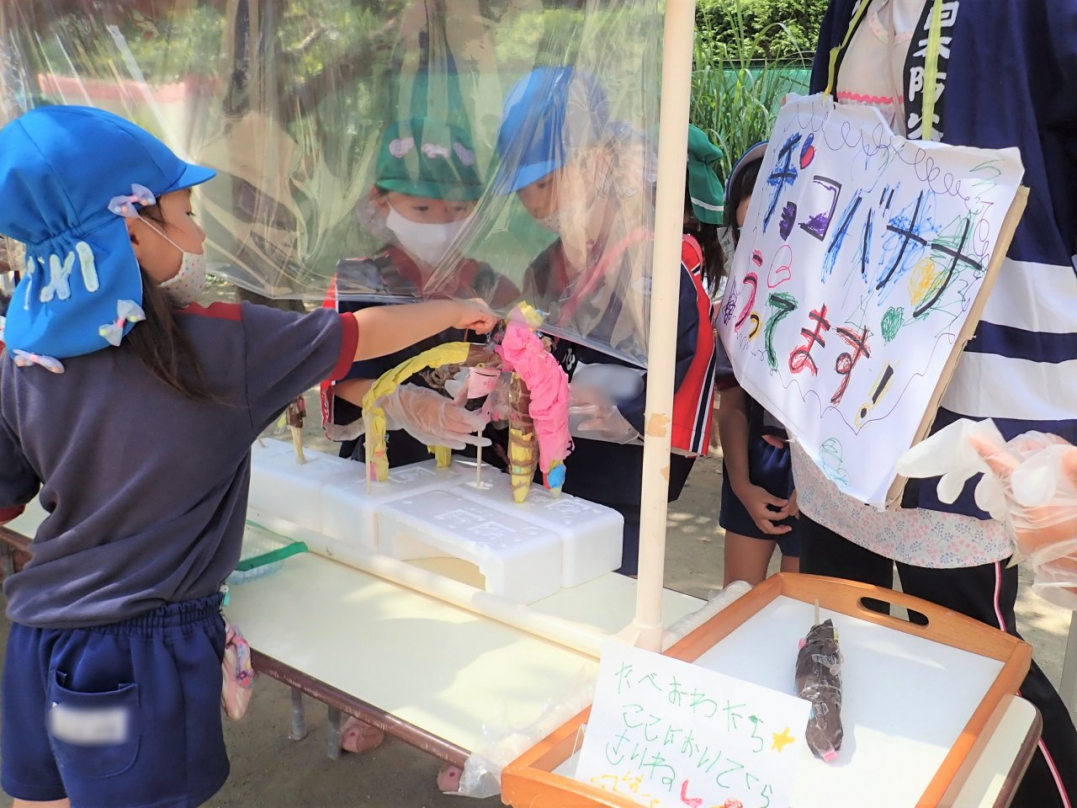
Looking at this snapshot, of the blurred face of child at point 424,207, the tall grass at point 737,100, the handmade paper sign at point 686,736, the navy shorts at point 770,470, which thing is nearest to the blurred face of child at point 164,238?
the blurred face of child at point 424,207

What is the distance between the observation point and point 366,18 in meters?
1.50

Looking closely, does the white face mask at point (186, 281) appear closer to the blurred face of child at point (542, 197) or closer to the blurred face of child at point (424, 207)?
the blurred face of child at point (424, 207)

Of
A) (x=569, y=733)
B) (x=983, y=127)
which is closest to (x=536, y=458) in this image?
(x=569, y=733)

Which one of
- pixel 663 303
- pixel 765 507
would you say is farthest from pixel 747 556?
pixel 663 303

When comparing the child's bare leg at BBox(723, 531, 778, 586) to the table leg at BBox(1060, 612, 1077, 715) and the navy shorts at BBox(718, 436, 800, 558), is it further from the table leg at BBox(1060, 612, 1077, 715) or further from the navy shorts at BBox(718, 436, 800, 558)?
the table leg at BBox(1060, 612, 1077, 715)

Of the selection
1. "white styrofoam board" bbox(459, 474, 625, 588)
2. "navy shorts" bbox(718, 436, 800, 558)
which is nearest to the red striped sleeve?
"white styrofoam board" bbox(459, 474, 625, 588)

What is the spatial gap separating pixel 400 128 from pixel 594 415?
63cm

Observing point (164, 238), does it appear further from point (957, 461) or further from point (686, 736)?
point (957, 461)

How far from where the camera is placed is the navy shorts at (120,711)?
4.06 feet

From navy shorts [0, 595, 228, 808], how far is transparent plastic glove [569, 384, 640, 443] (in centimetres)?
74

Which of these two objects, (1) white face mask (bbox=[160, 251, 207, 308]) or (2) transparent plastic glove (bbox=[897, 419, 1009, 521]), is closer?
(2) transparent plastic glove (bbox=[897, 419, 1009, 521])

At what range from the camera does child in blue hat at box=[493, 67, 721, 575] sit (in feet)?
4.09

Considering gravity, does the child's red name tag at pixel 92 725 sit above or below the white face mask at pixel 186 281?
below

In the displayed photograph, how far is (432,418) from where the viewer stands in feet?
5.77
